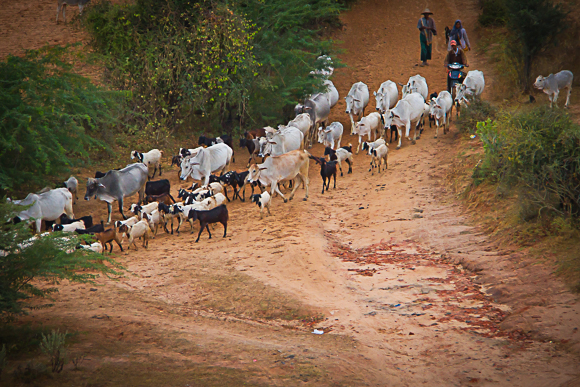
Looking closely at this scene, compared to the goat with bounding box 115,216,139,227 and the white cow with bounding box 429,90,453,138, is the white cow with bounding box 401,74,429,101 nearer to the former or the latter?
the white cow with bounding box 429,90,453,138

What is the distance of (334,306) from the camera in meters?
7.89

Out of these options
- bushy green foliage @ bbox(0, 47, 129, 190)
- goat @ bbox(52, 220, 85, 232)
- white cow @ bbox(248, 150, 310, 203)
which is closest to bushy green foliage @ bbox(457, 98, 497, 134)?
white cow @ bbox(248, 150, 310, 203)

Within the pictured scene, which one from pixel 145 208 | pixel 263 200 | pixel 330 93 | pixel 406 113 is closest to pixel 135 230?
pixel 145 208

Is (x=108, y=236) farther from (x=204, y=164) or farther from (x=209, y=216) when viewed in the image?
(x=204, y=164)

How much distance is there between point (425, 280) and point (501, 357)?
2.45m

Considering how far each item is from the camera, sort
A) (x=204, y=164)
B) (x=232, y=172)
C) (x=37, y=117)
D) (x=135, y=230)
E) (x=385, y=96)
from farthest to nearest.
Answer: (x=385, y=96)
(x=204, y=164)
(x=232, y=172)
(x=37, y=117)
(x=135, y=230)

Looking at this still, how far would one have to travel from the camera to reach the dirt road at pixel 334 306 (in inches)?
232

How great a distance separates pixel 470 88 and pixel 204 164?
9.21 m

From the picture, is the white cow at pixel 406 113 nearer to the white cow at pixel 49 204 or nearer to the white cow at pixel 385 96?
the white cow at pixel 385 96

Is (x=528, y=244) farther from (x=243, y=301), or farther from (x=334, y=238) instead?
(x=243, y=301)

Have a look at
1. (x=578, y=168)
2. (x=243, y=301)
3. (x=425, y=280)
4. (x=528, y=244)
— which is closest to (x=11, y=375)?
(x=243, y=301)

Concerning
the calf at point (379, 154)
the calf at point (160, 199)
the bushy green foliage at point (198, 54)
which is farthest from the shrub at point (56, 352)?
the bushy green foliage at point (198, 54)

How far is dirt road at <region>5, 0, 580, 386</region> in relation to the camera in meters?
5.88

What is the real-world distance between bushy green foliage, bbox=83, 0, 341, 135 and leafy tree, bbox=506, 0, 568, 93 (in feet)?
21.6
